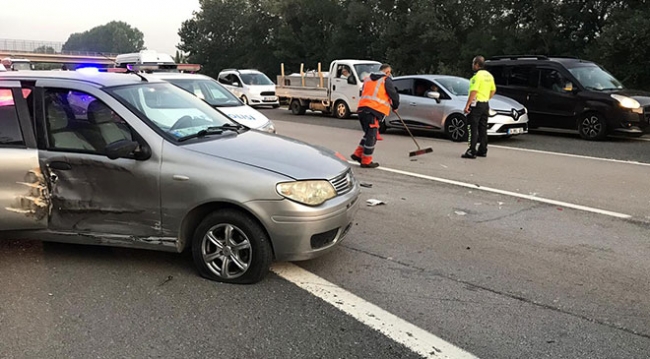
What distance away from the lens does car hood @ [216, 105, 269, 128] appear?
8953 millimetres

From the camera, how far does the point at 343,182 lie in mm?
4461

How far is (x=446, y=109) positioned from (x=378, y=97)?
3.90 m

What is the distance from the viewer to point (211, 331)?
3.44 m

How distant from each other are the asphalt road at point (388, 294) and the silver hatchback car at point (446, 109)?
227 inches

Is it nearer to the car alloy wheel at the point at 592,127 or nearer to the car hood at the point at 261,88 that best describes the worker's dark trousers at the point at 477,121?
the car alloy wheel at the point at 592,127

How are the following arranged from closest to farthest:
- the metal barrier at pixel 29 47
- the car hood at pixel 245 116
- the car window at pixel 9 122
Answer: the car window at pixel 9 122, the car hood at pixel 245 116, the metal barrier at pixel 29 47

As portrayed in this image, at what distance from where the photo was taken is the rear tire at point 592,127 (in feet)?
40.2

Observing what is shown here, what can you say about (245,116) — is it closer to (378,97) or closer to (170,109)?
(378,97)

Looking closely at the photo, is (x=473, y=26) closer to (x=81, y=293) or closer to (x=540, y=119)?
(x=540, y=119)

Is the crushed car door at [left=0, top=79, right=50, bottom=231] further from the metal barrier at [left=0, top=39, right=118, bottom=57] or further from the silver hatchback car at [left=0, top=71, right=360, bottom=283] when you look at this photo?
the metal barrier at [left=0, top=39, right=118, bottom=57]

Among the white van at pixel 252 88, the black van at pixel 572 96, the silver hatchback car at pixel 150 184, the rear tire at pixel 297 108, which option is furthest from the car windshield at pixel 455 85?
the white van at pixel 252 88

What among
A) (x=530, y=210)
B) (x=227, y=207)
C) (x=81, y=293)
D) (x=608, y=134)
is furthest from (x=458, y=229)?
(x=608, y=134)

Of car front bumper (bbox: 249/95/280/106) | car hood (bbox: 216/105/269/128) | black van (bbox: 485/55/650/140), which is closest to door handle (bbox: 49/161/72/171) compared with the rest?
car hood (bbox: 216/105/269/128)

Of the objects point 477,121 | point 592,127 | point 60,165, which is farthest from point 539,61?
point 60,165
